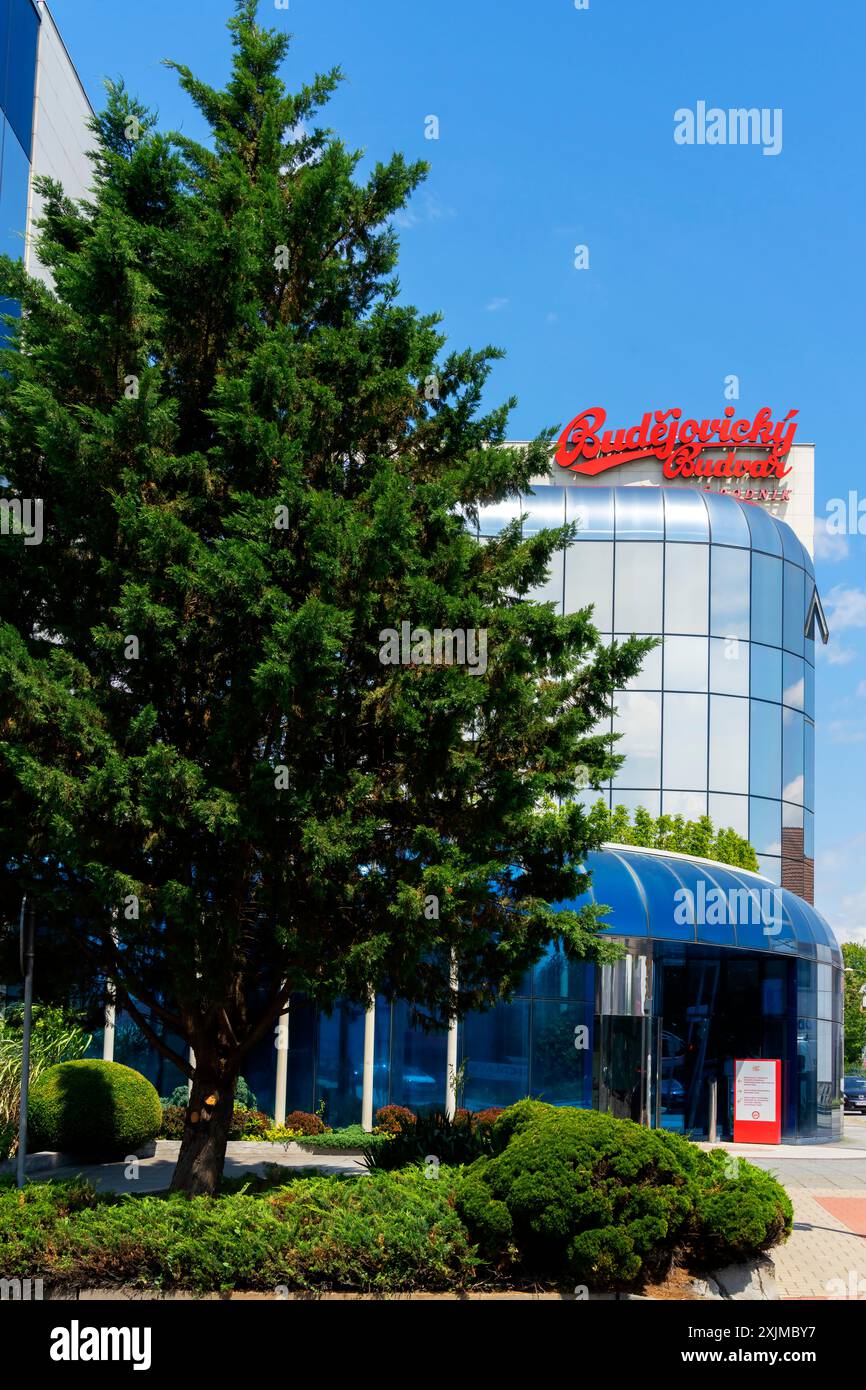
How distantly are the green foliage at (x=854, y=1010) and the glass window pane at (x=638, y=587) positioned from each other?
66.9ft

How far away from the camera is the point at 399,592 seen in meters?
11.7

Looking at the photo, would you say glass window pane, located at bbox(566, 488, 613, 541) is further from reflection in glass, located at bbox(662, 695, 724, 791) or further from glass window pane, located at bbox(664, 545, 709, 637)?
reflection in glass, located at bbox(662, 695, 724, 791)

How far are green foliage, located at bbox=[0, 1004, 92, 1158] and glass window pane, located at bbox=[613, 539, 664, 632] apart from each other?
2838cm

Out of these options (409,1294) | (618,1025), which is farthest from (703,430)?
(409,1294)

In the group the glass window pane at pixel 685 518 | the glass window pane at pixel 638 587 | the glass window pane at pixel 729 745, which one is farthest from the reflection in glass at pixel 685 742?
the glass window pane at pixel 685 518

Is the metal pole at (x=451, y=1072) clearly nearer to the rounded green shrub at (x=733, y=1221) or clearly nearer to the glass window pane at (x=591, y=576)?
the rounded green shrub at (x=733, y=1221)

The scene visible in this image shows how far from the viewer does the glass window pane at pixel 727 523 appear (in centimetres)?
4462

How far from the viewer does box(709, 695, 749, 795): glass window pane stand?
141 ft

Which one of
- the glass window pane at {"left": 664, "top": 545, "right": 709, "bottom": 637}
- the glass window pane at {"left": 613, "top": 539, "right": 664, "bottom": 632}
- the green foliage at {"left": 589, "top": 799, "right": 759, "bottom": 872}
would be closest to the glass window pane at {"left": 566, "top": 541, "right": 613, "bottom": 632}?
the glass window pane at {"left": 613, "top": 539, "right": 664, "bottom": 632}

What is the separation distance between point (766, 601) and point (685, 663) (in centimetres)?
393

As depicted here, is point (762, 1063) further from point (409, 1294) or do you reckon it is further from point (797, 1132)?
point (409, 1294)
